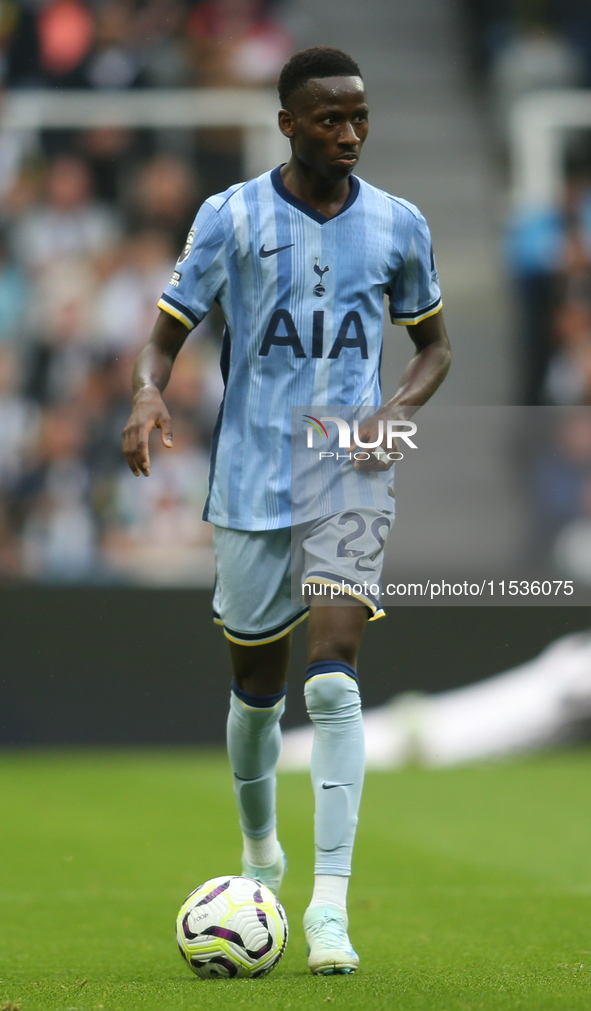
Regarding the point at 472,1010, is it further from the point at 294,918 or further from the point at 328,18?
the point at 328,18

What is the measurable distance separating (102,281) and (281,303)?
6521 mm

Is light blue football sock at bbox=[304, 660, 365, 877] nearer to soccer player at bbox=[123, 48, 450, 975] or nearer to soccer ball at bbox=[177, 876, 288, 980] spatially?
soccer player at bbox=[123, 48, 450, 975]

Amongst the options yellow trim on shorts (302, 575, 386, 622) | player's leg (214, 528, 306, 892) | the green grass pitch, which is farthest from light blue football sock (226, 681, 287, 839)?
yellow trim on shorts (302, 575, 386, 622)

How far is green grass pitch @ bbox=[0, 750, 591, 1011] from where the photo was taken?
129 inches

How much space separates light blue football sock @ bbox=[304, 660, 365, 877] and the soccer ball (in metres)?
0.21

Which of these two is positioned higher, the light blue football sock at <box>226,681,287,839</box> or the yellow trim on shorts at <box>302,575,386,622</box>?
the yellow trim on shorts at <box>302,575,386,622</box>

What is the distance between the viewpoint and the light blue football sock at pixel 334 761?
12.1ft

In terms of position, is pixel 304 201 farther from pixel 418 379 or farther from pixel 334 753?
pixel 334 753

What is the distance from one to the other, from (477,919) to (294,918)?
0.58 meters

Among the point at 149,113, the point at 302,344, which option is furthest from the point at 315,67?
the point at 149,113

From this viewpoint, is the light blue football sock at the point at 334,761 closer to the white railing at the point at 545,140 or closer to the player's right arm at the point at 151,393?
the player's right arm at the point at 151,393

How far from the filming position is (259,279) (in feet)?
13.2

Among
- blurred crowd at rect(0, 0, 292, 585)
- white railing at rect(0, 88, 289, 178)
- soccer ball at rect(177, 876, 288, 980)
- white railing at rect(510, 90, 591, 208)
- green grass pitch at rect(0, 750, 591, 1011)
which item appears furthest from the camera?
white railing at rect(510, 90, 591, 208)

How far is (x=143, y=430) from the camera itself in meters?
3.72
